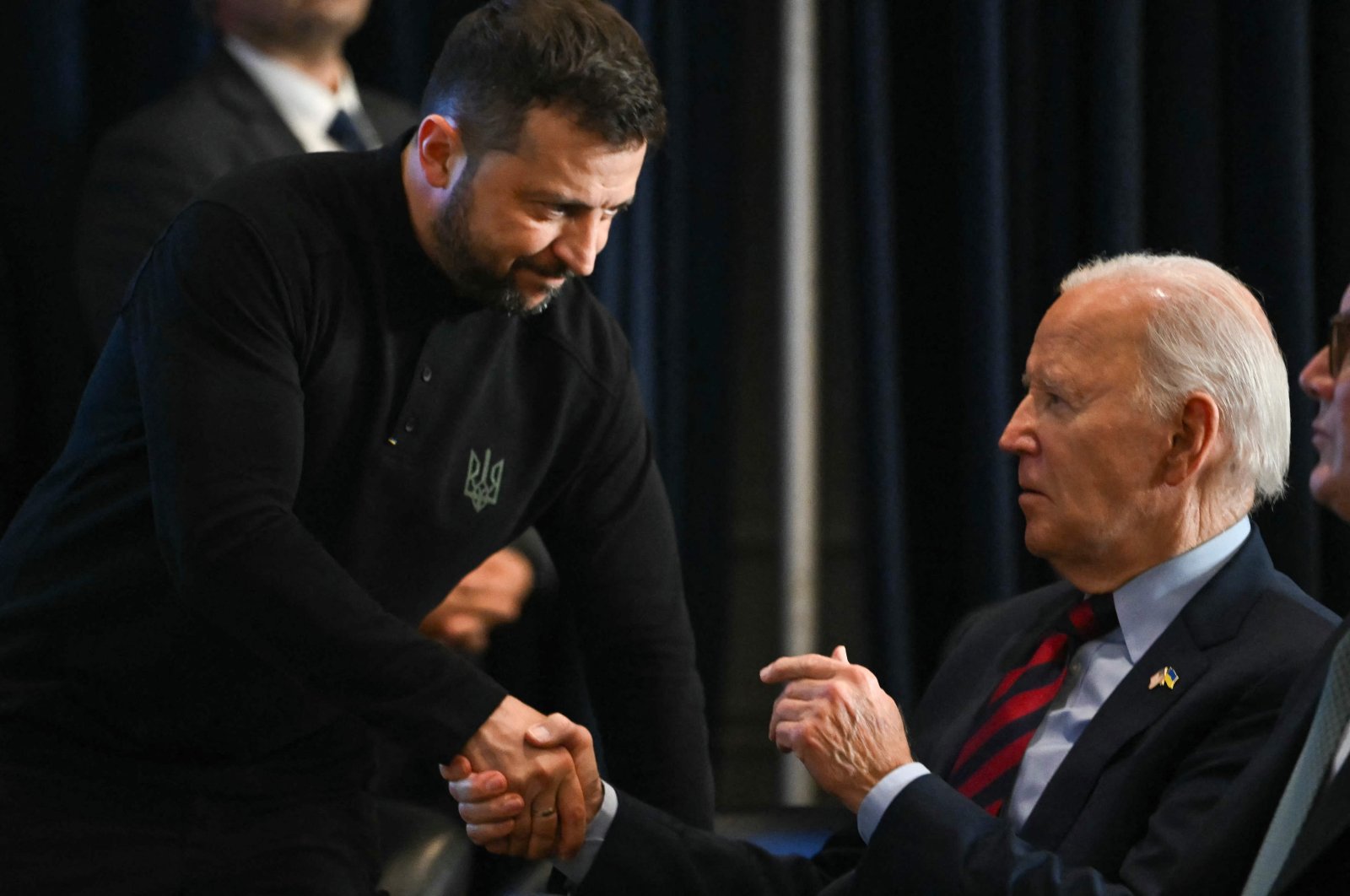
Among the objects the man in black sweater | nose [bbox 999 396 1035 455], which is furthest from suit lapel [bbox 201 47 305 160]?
nose [bbox 999 396 1035 455]

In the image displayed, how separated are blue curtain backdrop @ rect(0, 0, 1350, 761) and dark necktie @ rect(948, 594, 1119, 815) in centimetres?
118

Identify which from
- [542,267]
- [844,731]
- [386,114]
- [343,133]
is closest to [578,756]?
[844,731]

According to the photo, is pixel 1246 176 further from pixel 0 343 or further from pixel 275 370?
pixel 0 343

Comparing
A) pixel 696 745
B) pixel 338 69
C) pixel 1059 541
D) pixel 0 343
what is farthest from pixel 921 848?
pixel 0 343

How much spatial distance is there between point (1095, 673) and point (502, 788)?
25.1 inches

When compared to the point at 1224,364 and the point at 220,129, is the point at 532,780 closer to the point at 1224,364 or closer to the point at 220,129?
the point at 1224,364

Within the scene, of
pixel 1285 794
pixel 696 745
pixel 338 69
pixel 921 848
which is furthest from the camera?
pixel 338 69

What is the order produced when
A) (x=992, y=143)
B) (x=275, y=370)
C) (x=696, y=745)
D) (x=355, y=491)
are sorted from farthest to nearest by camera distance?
(x=992, y=143)
(x=696, y=745)
(x=355, y=491)
(x=275, y=370)

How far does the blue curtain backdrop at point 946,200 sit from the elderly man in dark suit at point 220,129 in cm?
37

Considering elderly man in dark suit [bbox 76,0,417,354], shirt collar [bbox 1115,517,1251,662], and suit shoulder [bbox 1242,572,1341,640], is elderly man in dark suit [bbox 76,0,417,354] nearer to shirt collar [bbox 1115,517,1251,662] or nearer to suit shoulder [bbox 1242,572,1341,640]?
shirt collar [bbox 1115,517,1251,662]

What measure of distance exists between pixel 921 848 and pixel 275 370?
2.70 feet

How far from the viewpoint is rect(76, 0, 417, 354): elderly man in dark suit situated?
2342mm

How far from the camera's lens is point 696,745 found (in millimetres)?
2164

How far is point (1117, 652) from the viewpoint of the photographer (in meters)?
1.67
